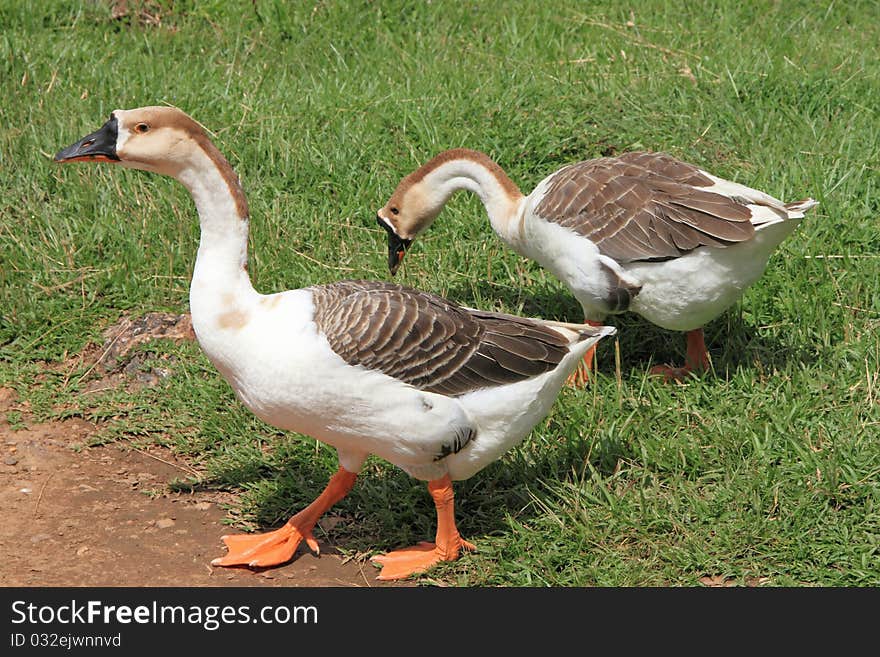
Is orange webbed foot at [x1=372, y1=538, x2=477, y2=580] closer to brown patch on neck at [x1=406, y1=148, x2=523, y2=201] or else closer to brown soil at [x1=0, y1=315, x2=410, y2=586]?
brown soil at [x1=0, y1=315, x2=410, y2=586]

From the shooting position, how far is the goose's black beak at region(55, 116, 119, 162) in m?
4.06

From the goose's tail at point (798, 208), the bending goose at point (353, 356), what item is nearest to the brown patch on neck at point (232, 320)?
the bending goose at point (353, 356)

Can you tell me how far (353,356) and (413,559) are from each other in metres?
0.97

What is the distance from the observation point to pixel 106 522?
485cm

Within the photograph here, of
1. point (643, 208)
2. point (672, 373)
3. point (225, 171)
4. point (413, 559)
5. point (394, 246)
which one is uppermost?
point (394, 246)

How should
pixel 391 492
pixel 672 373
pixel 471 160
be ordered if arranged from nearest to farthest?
pixel 391 492 → pixel 672 373 → pixel 471 160

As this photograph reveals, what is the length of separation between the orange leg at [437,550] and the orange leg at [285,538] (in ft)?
1.08

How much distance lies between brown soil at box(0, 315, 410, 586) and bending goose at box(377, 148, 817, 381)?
1.93 m

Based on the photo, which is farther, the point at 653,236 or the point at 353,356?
the point at 653,236

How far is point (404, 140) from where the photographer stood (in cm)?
735

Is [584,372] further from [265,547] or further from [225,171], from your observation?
[225,171]

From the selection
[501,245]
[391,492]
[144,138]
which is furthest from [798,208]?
[144,138]

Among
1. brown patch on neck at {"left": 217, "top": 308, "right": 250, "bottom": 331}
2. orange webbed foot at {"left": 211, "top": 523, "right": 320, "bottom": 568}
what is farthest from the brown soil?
brown patch on neck at {"left": 217, "top": 308, "right": 250, "bottom": 331}

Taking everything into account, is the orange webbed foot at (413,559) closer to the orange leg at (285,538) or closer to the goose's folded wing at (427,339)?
the orange leg at (285,538)
